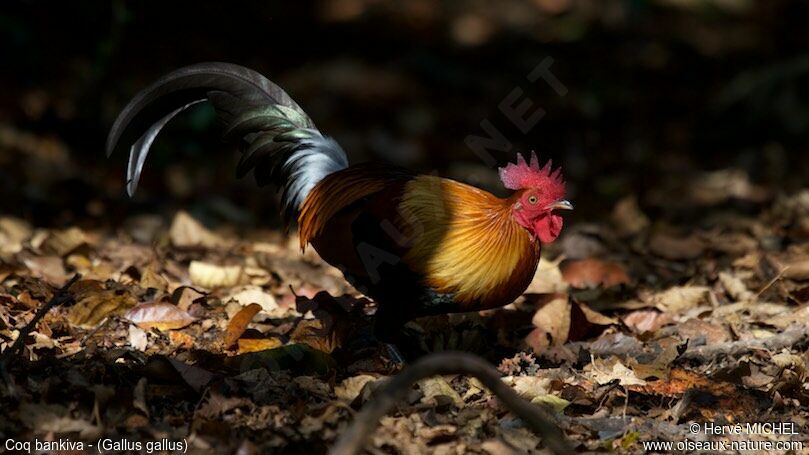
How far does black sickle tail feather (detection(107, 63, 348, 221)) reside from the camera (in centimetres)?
486

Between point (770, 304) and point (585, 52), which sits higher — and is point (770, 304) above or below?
below

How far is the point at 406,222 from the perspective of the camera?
429 cm

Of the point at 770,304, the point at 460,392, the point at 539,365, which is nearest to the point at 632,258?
the point at 770,304

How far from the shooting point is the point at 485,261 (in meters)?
4.25

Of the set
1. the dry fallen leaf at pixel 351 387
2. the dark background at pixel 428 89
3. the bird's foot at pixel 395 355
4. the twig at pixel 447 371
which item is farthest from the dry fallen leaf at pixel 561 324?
the dark background at pixel 428 89

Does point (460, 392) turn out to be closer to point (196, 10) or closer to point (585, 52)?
point (196, 10)

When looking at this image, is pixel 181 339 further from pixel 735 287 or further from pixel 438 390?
pixel 735 287

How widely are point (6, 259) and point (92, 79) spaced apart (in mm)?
3525

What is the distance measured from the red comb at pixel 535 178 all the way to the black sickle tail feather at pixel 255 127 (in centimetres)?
100

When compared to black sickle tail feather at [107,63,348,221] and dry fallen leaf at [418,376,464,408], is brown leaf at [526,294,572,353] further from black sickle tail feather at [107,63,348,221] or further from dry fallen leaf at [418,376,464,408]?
black sickle tail feather at [107,63,348,221]

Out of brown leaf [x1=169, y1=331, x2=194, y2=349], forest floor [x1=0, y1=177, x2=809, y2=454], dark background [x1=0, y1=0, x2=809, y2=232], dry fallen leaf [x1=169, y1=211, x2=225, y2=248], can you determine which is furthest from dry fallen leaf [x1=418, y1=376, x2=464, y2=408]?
dark background [x1=0, y1=0, x2=809, y2=232]

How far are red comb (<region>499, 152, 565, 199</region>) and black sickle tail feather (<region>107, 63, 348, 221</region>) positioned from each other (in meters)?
1.00

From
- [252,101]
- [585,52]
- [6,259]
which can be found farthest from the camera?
[585,52]

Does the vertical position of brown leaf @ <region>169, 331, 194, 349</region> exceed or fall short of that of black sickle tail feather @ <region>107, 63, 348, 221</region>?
it falls short
